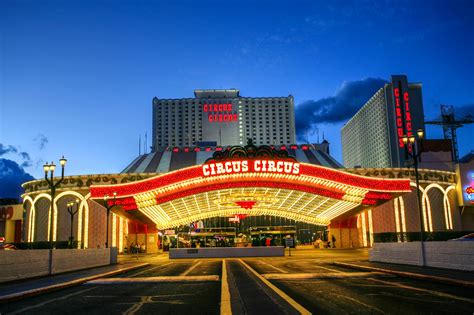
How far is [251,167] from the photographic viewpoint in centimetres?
4038

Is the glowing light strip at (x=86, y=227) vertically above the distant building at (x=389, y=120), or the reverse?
the distant building at (x=389, y=120)

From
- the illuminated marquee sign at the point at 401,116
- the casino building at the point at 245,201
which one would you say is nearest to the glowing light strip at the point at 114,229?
the casino building at the point at 245,201

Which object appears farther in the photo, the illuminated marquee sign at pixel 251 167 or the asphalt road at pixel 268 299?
the illuminated marquee sign at pixel 251 167

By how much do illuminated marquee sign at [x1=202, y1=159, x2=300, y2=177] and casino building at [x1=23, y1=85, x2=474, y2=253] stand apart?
9 centimetres

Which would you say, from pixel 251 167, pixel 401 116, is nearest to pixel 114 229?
pixel 251 167

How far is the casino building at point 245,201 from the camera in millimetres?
40656

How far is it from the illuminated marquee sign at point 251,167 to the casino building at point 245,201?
87 millimetres

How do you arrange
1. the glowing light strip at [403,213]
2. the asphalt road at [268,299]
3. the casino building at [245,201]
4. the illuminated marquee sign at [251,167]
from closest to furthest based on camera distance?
the asphalt road at [268,299] → the illuminated marquee sign at [251,167] → the casino building at [245,201] → the glowing light strip at [403,213]

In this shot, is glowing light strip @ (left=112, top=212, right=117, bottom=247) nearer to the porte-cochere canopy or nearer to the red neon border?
the porte-cochere canopy

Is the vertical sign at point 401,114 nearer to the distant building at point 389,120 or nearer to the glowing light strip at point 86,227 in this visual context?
the distant building at point 389,120

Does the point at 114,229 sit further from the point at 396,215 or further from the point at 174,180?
the point at 396,215

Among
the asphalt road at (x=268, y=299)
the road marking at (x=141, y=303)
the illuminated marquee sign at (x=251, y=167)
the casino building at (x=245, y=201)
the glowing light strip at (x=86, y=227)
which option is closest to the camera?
the asphalt road at (x=268, y=299)

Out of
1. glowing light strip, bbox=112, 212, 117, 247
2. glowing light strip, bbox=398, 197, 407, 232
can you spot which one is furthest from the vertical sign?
glowing light strip, bbox=112, 212, 117, 247

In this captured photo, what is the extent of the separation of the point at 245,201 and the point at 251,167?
1468cm
